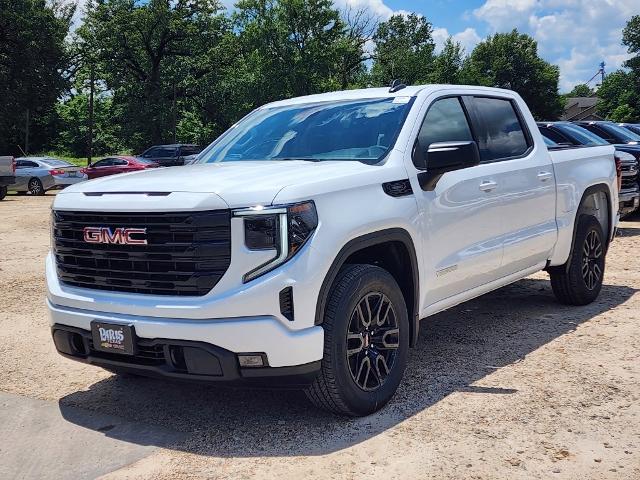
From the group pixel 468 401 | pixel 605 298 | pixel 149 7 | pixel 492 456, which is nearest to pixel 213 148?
pixel 468 401

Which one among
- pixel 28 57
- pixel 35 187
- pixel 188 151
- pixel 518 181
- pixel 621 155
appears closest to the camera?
pixel 518 181

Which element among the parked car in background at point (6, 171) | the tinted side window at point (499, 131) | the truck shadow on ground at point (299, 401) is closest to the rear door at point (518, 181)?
the tinted side window at point (499, 131)

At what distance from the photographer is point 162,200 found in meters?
3.79

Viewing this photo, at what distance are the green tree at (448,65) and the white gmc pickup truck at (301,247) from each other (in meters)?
54.1

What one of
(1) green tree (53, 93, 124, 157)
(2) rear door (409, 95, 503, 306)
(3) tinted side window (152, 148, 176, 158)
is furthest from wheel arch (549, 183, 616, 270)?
(1) green tree (53, 93, 124, 157)

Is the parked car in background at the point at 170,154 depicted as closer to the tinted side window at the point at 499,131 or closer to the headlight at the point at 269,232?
the tinted side window at the point at 499,131

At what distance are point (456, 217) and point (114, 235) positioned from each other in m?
2.24

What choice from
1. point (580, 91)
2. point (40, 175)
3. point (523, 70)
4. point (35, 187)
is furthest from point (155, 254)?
point (580, 91)

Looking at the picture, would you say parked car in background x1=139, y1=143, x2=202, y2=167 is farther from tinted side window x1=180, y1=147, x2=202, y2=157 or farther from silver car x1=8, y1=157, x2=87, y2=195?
→ silver car x1=8, y1=157, x2=87, y2=195

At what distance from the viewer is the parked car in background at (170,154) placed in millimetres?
26391

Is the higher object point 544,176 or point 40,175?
point 544,176

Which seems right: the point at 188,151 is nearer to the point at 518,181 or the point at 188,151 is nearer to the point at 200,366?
the point at 518,181

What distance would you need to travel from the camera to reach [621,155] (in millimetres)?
12945

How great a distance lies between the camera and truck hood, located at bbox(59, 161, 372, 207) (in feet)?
12.2
